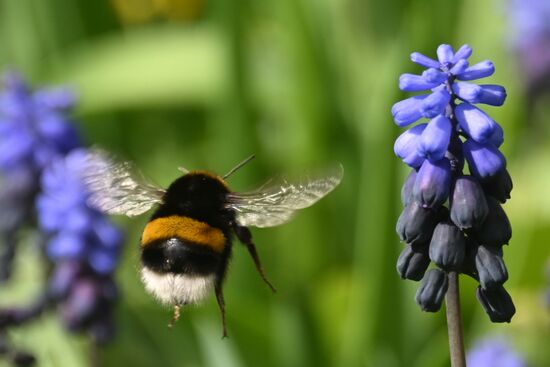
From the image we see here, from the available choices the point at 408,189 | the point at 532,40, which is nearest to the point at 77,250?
the point at 408,189

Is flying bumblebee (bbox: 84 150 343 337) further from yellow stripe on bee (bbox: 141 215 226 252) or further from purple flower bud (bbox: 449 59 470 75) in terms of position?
purple flower bud (bbox: 449 59 470 75)

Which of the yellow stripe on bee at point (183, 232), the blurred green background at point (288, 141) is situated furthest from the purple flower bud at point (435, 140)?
the blurred green background at point (288, 141)

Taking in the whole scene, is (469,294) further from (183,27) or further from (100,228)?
(183,27)

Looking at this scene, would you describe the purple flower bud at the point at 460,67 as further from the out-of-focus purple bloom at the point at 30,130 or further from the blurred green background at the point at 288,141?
the out-of-focus purple bloom at the point at 30,130

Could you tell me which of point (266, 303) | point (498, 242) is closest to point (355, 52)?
point (266, 303)

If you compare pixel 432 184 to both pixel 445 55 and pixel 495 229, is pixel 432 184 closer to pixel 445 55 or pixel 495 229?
pixel 495 229

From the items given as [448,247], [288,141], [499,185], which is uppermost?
[499,185]
